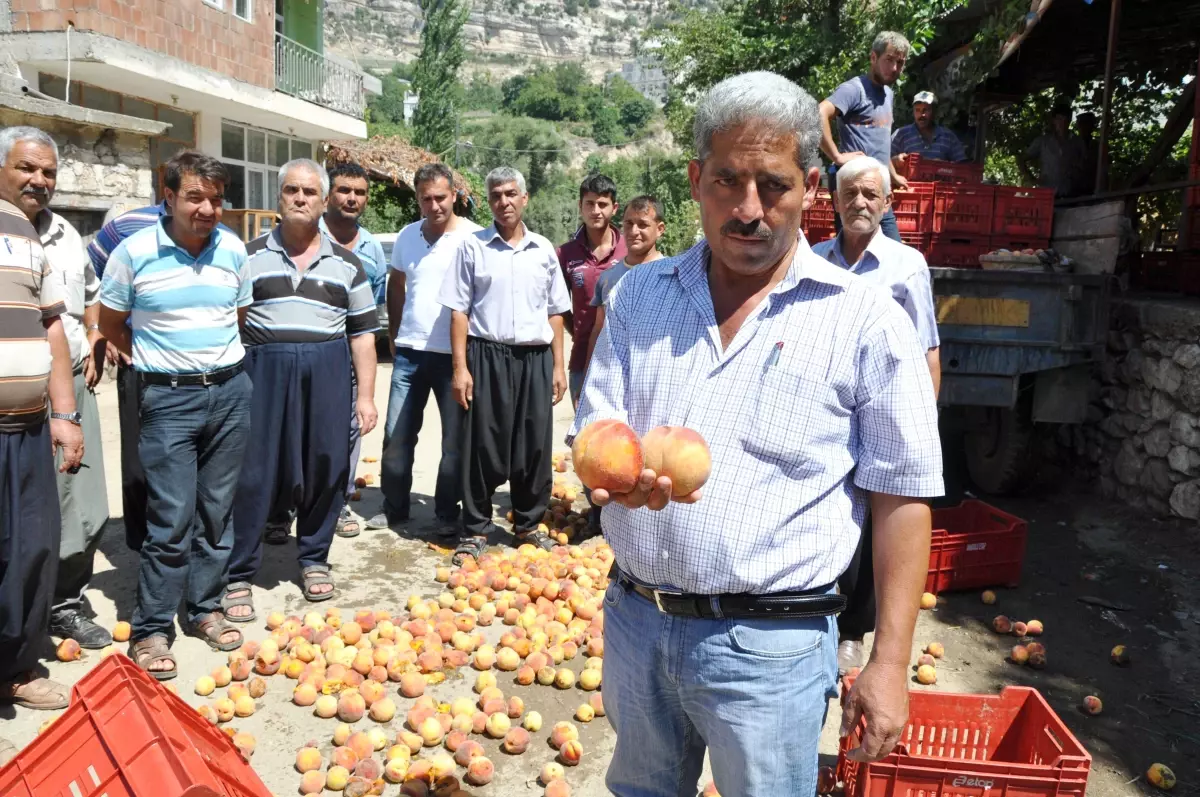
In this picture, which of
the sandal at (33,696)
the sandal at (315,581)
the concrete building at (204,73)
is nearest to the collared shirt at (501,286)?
the sandal at (315,581)

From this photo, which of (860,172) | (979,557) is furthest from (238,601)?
(979,557)

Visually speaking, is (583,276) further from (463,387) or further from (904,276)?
(904,276)

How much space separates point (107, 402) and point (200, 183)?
6525 mm

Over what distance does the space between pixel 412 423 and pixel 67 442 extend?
2.36 meters

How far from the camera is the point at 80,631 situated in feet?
13.2

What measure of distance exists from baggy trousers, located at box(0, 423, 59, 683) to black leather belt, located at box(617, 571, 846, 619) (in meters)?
2.69

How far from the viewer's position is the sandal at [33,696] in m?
3.47

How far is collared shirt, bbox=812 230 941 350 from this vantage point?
11.7 feet

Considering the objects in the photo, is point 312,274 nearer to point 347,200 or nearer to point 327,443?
point 327,443

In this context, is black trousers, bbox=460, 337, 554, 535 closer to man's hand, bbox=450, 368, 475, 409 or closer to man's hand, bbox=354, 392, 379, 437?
man's hand, bbox=450, 368, 475, 409

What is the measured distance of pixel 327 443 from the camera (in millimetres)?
4668

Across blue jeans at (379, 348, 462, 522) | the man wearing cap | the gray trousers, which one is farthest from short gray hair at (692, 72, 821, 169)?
the man wearing cap

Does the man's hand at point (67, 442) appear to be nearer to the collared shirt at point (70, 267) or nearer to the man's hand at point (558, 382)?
the collared shirt at point (70, 267)

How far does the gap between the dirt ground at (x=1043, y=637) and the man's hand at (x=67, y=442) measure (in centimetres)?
90
